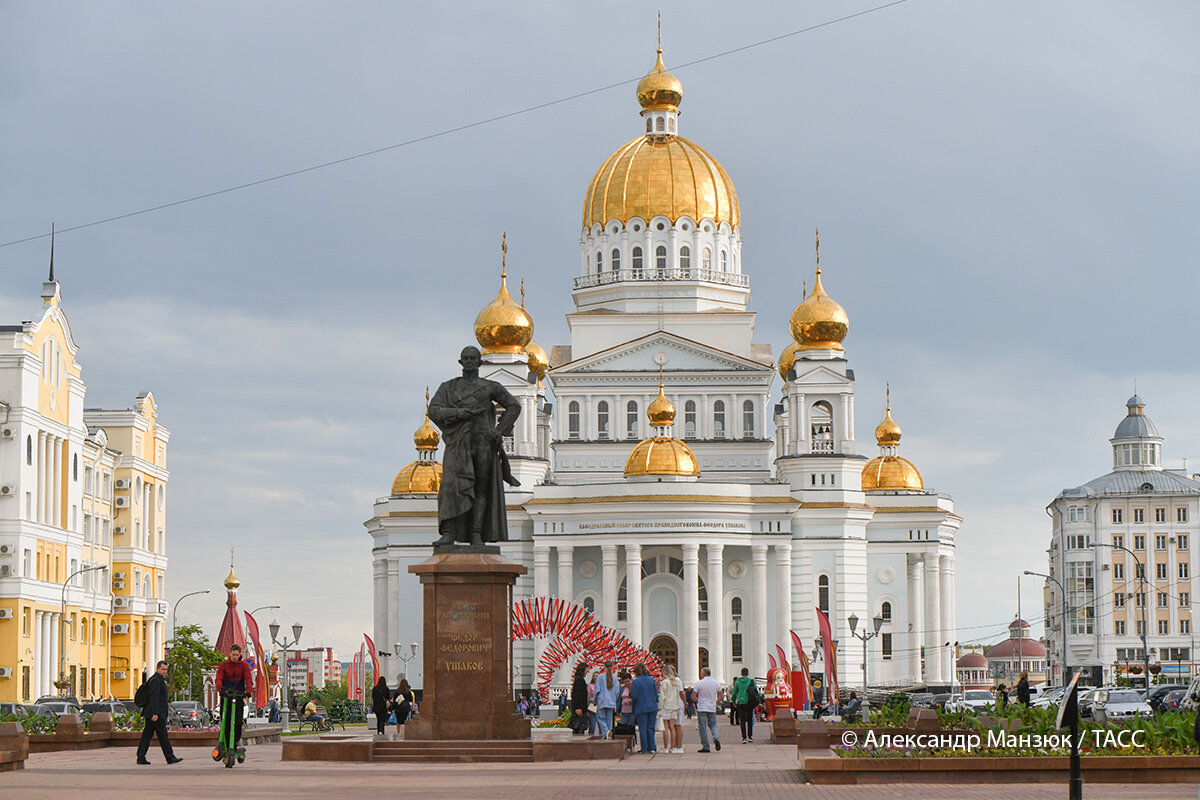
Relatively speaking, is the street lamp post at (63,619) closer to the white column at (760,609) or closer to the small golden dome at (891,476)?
the white column at (760,609)

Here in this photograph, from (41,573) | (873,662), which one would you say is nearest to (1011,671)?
(873,662)

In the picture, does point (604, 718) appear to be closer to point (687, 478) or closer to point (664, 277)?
point (687, 478)

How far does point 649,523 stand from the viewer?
76.1 metres

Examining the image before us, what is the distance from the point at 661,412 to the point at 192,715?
126ft

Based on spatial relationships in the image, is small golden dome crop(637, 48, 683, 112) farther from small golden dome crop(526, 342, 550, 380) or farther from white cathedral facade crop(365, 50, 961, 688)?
small golden dome crop(526, 342, 550, 380)

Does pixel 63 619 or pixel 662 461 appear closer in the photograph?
pixel 63 619

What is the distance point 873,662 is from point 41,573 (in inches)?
1395

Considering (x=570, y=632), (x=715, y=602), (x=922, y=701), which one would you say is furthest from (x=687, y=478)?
(x=922, y=701)

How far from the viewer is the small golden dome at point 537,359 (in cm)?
9281

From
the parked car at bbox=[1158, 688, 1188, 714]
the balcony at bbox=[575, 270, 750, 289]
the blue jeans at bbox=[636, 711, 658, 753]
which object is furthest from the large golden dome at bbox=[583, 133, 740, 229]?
the blue jeans at bbox=[636, 711, 658, 753]

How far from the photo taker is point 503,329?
86.4m

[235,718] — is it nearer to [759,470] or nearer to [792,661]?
[792,661]

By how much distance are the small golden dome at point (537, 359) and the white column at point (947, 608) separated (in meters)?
21.5

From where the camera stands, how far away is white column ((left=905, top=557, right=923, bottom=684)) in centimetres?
8400
